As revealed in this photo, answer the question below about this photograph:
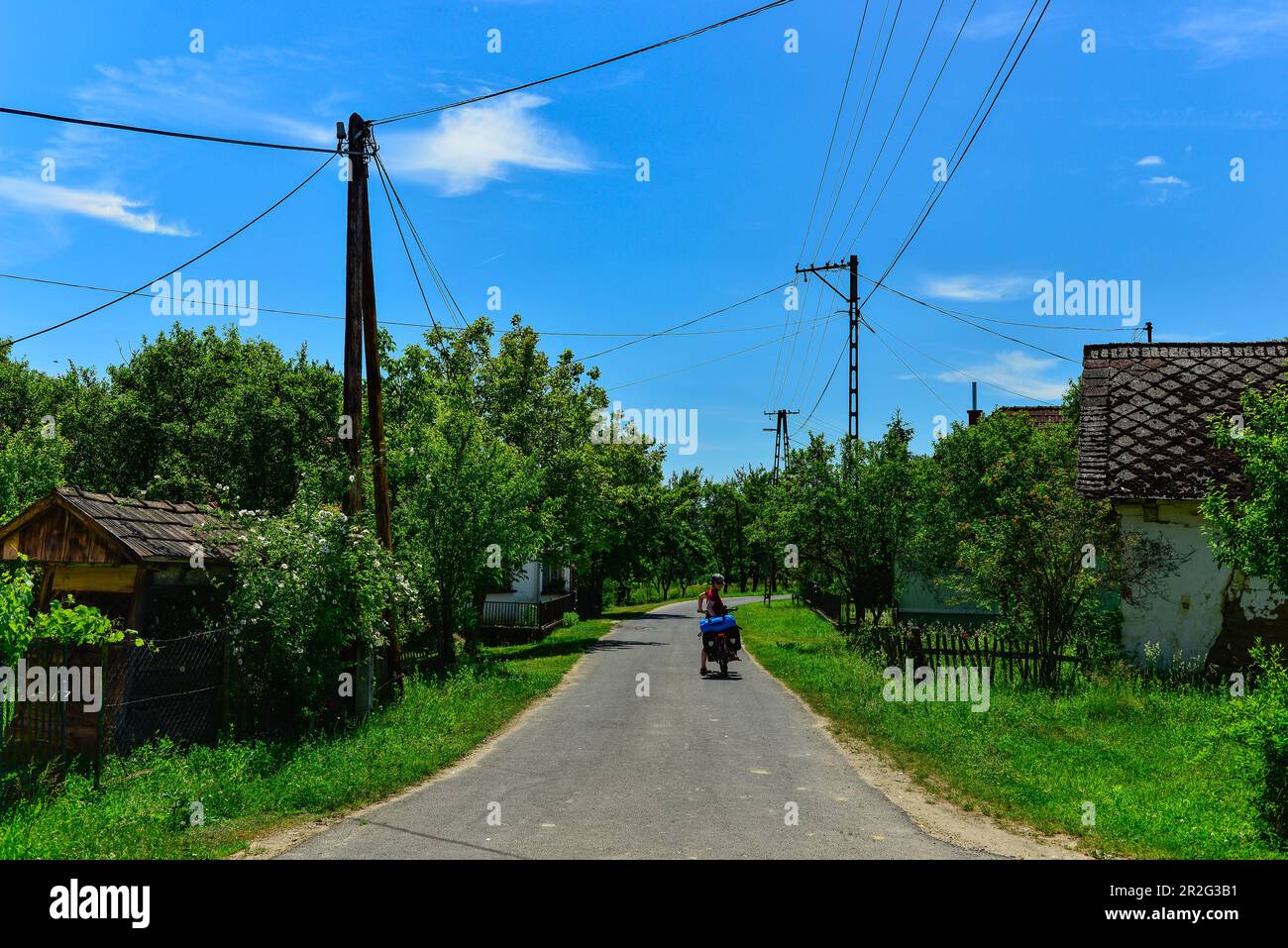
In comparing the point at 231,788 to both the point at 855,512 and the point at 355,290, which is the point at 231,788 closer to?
the point at 355,290

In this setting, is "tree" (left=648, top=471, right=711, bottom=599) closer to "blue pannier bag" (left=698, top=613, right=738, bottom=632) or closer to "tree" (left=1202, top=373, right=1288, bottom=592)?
"blue pannier bag" (left=698, top=613, right=738, bottom=632)

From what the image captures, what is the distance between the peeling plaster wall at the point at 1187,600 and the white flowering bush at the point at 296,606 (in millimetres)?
13565

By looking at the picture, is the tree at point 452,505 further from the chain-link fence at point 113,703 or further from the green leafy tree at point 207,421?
the chain-link fence at point 113,703

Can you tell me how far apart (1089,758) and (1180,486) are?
7.87 m

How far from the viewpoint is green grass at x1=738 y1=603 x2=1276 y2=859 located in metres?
7.84

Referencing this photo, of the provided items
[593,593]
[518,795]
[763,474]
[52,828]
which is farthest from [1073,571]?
[763,474]

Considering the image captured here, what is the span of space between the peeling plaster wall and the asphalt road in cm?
681

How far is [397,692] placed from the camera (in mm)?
14719

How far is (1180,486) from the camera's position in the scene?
1636 centimetres

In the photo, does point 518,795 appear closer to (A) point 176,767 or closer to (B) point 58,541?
(A) point 176,767

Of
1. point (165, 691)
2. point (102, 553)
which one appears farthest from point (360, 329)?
point (165, 691)

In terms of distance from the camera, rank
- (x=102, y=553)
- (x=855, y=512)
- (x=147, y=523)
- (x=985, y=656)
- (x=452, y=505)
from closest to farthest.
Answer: (x=102, y=553), (x=147, y=523), (x=985, y=656), (x=452, y=505), (x=855, y=512)

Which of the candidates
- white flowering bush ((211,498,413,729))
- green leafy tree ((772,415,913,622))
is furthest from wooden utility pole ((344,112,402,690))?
green leafy tree ((772,415,913,622))
